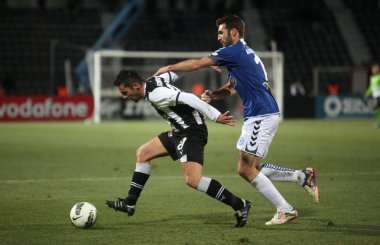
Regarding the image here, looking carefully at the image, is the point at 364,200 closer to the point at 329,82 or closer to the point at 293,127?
the point at 293,127

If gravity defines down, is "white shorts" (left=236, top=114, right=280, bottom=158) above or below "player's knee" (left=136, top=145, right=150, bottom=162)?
above

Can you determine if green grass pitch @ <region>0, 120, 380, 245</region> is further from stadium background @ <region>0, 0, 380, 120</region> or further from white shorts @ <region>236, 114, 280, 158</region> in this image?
stadium background @ <region>0, 0, 380, 120</region>

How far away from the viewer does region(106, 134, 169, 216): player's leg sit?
8.77 meters

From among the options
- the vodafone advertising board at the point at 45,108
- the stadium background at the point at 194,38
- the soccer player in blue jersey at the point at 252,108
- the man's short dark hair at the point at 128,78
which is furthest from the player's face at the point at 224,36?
the stadium background at the point at 194,38

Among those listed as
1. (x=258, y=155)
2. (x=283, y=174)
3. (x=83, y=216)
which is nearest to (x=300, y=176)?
(x=283, y=174)

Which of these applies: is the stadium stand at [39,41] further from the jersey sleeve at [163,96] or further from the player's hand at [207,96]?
the jersey sleeve at [163,96]

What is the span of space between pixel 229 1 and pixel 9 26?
12935 millimetres

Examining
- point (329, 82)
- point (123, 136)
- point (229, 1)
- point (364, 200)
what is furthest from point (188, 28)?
point (364, 200)

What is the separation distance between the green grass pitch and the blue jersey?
Result: 1247 mm

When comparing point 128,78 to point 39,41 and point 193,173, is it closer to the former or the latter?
point 193,173

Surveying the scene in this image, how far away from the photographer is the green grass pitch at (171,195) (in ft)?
25.2

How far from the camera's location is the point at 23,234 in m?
Answer: 7.69

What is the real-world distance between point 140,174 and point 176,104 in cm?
118

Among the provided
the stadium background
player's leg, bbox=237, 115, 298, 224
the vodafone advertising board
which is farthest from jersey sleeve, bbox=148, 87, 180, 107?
the stadium background
